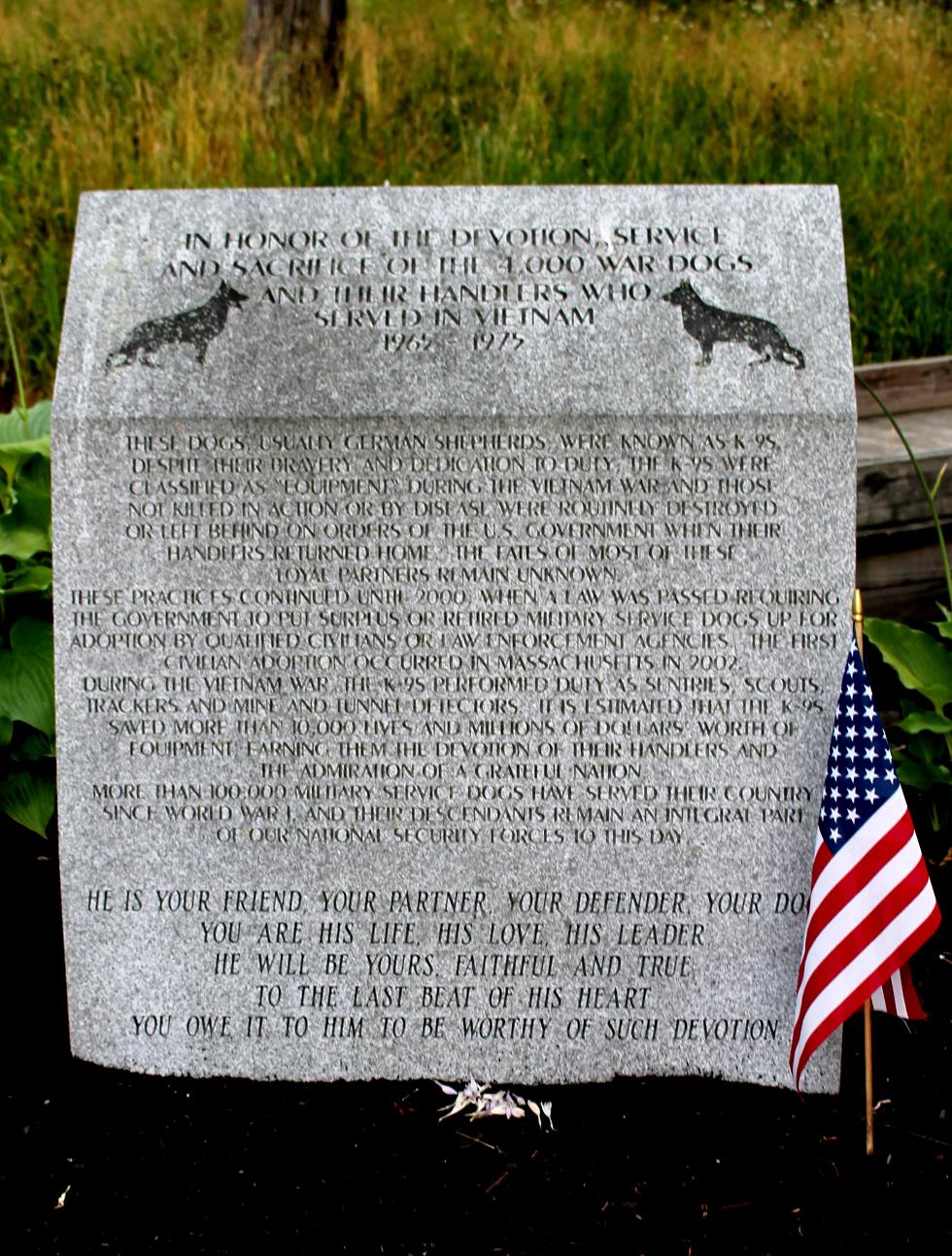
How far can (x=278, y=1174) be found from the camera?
2908 mm

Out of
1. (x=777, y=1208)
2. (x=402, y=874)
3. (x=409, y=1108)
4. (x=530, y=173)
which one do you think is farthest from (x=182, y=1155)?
(x=530, y=173)

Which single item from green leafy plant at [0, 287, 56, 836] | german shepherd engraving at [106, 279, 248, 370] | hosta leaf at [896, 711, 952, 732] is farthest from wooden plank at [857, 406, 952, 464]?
green leafy plant at [0, 287, 56, 836]

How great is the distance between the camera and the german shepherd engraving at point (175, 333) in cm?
297

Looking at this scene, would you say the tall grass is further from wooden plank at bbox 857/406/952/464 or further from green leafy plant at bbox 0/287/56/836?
green leafy plant at bbox 0/287/56/836

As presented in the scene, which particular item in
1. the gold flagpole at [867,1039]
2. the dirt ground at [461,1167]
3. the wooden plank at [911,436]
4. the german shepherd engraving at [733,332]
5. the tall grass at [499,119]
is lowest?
the dirt ground at [461,1167]

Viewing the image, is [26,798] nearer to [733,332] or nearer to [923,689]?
[733,332]

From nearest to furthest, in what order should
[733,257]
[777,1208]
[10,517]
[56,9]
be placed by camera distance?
1. [777,1208]
2. [733,257]
3. [10,517]
4. [56,9]

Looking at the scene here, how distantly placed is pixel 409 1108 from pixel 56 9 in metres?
9.15

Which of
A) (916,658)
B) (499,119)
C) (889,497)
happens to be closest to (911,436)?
(889,497)

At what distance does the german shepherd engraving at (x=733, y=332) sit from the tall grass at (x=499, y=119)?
3335 millimetres

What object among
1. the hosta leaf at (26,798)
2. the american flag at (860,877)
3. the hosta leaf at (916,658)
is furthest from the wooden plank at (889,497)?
the hosta leaf at (26,798)

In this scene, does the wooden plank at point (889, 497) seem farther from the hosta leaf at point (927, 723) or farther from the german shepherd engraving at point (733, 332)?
the german shepherd engraving at point (733, 332)

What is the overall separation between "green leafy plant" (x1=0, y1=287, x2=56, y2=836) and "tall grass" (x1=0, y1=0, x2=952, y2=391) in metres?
2.31

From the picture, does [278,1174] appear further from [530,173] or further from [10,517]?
[530,173]
